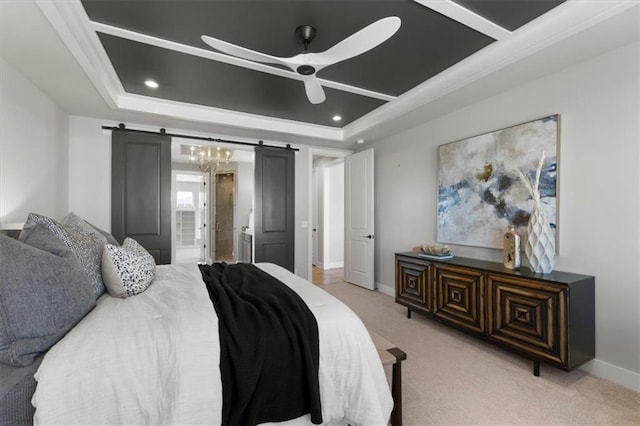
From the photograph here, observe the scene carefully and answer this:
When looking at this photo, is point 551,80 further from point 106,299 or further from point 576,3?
point 106,299

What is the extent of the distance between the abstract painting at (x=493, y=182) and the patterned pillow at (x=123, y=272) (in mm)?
3120

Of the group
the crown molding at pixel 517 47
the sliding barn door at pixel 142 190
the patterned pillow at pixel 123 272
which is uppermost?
the crown molding at pixel 517 47

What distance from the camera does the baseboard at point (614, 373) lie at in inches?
79.7

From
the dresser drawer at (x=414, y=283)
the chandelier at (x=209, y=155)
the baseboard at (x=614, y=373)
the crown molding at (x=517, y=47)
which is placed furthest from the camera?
the chandelier at (x=209, y=155)

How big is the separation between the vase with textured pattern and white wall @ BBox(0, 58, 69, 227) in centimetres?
403

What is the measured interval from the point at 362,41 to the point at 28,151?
2979 mm

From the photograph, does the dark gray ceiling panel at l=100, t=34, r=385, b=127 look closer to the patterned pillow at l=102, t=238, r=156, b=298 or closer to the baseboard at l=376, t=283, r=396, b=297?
the patterned pillow at l=102, t=238, r=156, b=298

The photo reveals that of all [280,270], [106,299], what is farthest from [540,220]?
[106,299]

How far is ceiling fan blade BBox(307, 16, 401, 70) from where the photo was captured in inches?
62.3

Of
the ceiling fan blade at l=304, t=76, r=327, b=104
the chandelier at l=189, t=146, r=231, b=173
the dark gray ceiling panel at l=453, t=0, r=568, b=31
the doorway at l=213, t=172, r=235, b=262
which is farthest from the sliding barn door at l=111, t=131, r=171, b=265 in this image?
the dark gray ceiling panel at l=453, t=0, r=568, b=31

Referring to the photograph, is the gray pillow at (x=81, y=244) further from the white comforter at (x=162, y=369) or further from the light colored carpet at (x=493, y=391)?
the light colored carpet at (x=493, y=391)

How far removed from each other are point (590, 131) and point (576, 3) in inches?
37.8

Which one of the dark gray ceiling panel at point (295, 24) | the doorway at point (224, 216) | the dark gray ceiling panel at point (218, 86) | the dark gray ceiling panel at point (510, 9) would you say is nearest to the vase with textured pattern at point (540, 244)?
the dark gray ceiling panel at point (510, 9)

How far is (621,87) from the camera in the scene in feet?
7.01
